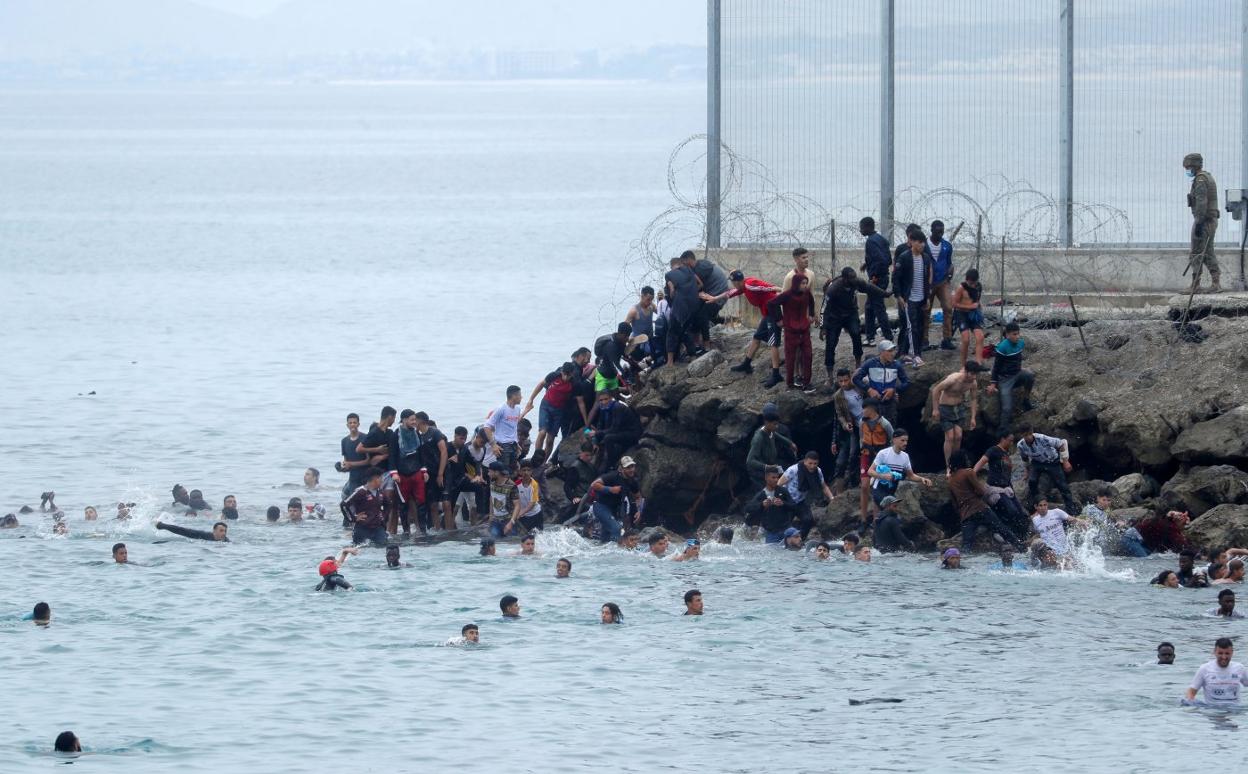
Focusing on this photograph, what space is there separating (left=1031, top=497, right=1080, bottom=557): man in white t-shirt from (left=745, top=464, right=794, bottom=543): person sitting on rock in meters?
3.39

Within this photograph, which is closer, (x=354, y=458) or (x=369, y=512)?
(x=369, y=512)

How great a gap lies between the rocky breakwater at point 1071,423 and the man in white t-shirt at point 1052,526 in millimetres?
1132

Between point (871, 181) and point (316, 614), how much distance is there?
12.0 meters

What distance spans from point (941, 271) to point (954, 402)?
212 centimetres

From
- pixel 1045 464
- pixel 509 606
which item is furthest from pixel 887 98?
pixel 509 606

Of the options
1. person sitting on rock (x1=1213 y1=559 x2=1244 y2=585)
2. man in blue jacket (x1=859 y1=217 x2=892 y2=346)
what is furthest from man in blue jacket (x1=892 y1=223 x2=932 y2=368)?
person sitting on rock (x1=1213 y1=559 x2=1244 y2=585)

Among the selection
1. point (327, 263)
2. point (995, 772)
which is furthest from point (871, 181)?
point (327, 263)

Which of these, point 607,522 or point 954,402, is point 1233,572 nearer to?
point 954,402

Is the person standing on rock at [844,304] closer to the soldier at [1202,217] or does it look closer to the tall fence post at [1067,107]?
the soldier at [1202,217]

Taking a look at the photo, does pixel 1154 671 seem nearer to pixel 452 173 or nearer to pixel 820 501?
pixel 820 501

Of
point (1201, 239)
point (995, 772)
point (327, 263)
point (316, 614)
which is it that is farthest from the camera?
point (327, 263)

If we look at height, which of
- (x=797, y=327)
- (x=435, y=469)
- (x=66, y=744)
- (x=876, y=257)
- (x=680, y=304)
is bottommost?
(x=66, y=744)

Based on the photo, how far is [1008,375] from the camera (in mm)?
26828

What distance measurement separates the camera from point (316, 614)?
985 inches
